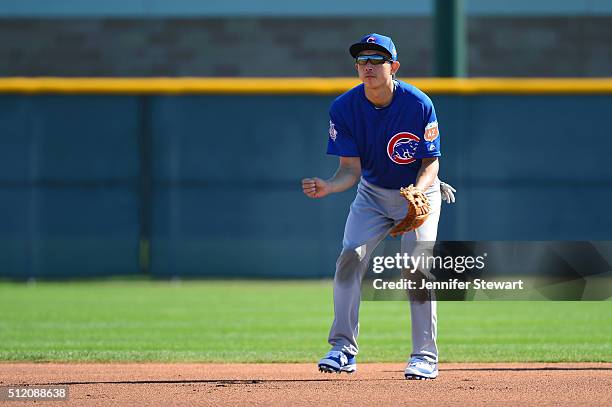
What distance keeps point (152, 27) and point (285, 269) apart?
6.82m

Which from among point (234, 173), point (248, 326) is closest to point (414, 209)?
point (248, 326)

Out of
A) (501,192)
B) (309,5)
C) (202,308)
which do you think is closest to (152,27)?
(309,5)

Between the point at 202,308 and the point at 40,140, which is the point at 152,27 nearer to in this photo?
the point at 40,140

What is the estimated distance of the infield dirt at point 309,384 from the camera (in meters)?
5.18

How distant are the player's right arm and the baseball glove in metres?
0.31

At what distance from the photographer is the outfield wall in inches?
508

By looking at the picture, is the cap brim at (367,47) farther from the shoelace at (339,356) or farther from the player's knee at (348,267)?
the shoelace at (339,356)

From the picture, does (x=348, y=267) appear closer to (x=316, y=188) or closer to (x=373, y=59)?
(x=316, y=188)

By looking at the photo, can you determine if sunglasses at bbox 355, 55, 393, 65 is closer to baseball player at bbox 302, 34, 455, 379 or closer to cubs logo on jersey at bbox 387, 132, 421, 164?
baseball player at bbox 302, 34, 455, 379

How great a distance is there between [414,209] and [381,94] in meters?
0.60

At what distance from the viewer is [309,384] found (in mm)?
5738

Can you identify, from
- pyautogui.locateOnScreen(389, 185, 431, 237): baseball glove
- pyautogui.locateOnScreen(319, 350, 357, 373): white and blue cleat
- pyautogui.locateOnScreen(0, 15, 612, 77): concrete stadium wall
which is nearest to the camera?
pyautogui.locateOnScreen(389, 185, 431, 237): baseball glove

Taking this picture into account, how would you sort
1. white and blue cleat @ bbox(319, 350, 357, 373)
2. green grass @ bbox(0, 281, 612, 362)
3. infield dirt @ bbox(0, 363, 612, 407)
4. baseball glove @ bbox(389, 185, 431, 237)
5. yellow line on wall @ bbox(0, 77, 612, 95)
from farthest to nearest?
yellow line on wall @ bbox(0, 77, 612, 95) → green grass @ bbox(0, 281, 612, 362) → white and blue cleat @ bbox(319, 350, 357, 373) → baseball glove @ bbox(389, 185, 431, 237) → infield dirt @ bbox(0, 363, 612, 407)

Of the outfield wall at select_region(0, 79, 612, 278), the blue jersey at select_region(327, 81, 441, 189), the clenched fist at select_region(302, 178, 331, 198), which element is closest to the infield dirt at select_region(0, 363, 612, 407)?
the clenched fist at select_region(302, 178, 331, 198)
